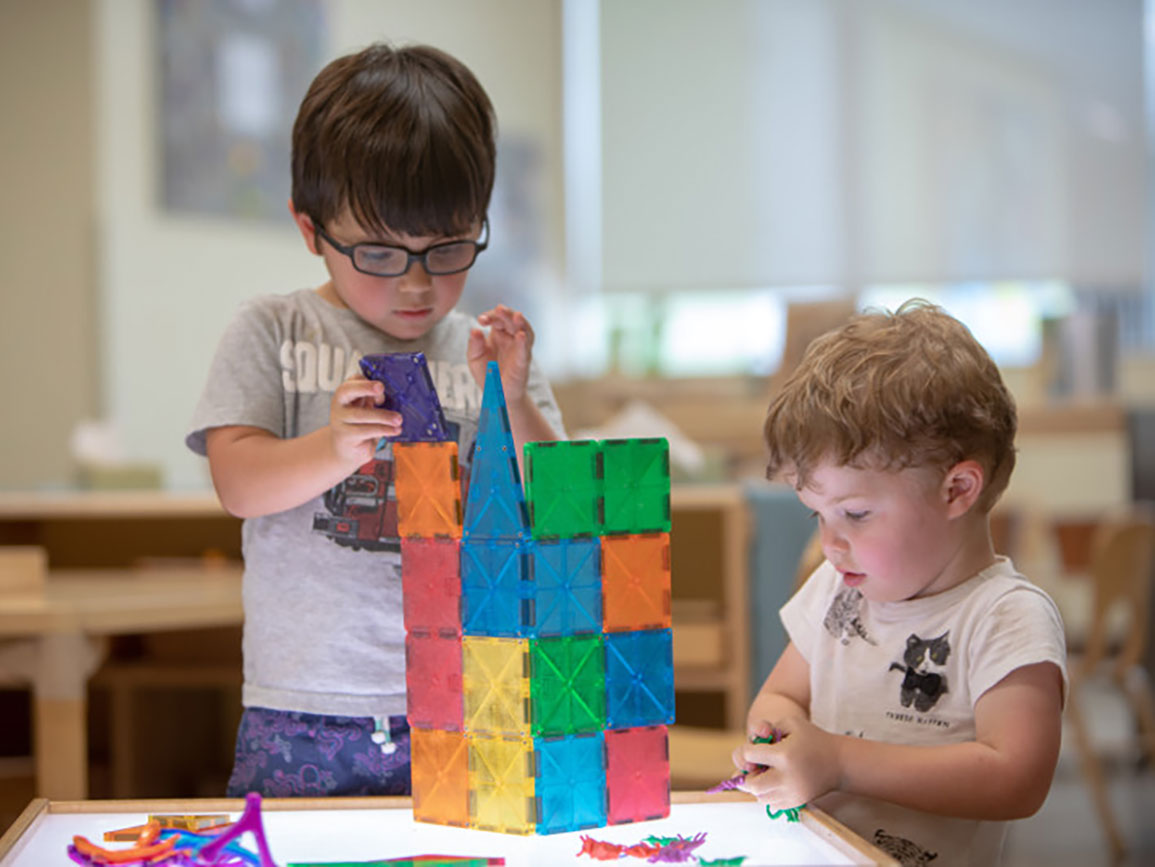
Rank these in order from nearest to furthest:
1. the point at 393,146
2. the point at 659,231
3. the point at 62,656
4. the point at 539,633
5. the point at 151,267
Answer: the point at 539,633, the point at 393,146, the point at 62,656, the point at 151,267, the point at 659,231

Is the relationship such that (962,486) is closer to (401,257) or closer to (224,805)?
(401,257)

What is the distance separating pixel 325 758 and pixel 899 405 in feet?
1.72

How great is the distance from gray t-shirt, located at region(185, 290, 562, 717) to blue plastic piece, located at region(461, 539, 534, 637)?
9.8 inches

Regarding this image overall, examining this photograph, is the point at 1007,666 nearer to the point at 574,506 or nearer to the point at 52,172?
the point at 574,506

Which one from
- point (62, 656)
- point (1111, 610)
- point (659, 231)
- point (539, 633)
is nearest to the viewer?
point (539, 633)

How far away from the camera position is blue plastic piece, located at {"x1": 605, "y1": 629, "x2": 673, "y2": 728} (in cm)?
79

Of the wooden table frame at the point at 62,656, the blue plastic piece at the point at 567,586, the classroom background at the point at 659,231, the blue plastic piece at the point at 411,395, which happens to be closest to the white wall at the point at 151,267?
the classroom background at the point at 659,231

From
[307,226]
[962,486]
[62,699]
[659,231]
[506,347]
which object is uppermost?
[659,231]

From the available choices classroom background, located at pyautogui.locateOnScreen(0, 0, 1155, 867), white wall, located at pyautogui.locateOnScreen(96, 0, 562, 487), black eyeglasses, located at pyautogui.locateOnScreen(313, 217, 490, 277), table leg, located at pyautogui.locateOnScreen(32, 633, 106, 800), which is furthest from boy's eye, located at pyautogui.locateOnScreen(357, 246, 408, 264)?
white wall, located at pyautogui.locateOnScreen(96, 0, 562, 487)

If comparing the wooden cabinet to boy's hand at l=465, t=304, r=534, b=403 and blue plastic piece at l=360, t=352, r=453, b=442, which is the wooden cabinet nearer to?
boy's hand at l=465, t=304, r=534, b=403

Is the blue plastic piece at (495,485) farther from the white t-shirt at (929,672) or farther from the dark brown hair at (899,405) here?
the white t-shirt at (929,672)

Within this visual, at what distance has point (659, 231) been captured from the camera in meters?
5.16

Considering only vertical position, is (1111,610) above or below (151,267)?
below

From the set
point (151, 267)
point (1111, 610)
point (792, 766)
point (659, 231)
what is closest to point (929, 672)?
point (792, 766)
